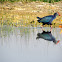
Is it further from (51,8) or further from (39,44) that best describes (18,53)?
(51,8)

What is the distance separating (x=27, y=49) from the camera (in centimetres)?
721

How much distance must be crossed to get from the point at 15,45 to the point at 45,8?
426 inches

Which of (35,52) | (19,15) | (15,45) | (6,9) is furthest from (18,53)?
Result: (6,9)

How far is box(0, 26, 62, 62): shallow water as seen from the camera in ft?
20.4

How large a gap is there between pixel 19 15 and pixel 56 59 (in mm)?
10245

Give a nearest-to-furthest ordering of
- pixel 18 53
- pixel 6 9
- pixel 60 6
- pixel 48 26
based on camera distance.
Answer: pixel 18 53
pixel 48 26
pixel 6 9
pixel 60 6

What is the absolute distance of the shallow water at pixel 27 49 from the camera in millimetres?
6211

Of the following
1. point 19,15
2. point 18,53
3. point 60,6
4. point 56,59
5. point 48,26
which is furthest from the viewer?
point 60,6

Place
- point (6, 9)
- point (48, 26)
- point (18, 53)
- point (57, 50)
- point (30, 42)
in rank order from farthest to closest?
point (6, 9), point (48, 26), point (30, 42), point (57, 50), point (18, 53)

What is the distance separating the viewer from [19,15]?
1611 cm

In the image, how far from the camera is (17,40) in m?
8.59

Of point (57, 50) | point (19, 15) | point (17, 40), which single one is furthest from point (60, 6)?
point (57, 50)

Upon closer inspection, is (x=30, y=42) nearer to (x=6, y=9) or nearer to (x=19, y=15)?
(x=19, y=15)

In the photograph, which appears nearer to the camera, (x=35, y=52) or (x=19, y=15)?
(x=35, y=52)
